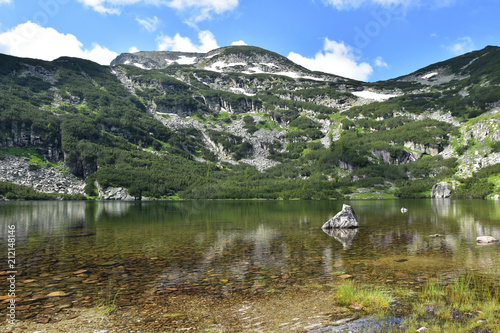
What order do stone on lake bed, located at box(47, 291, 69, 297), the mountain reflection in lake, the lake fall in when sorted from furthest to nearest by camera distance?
the mountain reflection in lake < the lake < stone on lake bed, located at box(47, 291, 69, 297)

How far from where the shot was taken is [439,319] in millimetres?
10195

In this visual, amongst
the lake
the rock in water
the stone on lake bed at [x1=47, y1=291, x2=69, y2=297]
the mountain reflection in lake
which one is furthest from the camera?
the rock in water

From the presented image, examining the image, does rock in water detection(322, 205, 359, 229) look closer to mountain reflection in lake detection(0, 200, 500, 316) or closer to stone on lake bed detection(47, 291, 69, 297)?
mountain reflection in lake detection(0, 200, 500, 316)

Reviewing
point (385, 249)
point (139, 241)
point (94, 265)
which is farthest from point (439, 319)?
point (139, 241)

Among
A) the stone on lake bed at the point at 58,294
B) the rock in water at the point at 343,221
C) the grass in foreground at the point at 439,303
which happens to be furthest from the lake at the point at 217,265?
the rock in water at the point at 343,221

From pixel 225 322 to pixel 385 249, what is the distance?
2028cm

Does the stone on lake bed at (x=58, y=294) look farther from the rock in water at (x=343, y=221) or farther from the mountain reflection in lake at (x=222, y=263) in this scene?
the rock in water at (x=343, y=221)

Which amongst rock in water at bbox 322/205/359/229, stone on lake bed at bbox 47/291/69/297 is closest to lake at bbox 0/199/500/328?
stone on lake bed at bbox 47/291/69/297

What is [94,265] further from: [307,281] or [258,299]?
[307,281]

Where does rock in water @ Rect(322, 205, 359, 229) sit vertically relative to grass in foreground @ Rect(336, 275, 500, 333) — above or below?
below

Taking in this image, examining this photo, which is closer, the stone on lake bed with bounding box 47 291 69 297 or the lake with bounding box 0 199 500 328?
the stone on lake bed with bounding box 47 291 69 297

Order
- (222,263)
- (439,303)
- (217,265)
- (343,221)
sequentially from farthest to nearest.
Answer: (343,221)
(222,263)
(217,265)
(439,303)

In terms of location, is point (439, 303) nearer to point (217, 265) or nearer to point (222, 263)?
point (217, 265)

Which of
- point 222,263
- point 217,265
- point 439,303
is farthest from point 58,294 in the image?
point 439,303
